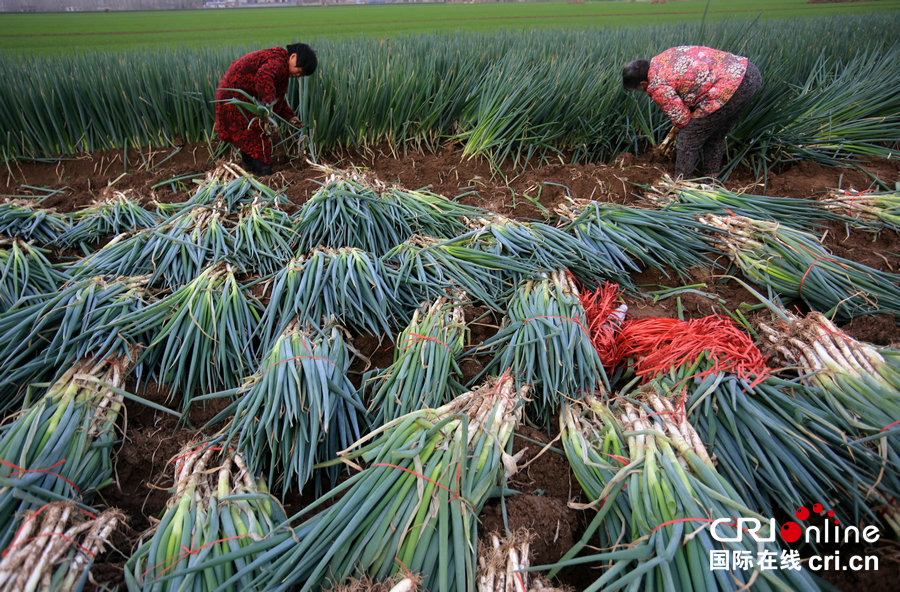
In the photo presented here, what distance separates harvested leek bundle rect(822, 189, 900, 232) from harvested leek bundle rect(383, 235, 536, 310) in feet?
7.00

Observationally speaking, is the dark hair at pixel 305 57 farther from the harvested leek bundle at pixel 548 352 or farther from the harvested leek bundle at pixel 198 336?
the harvested leek bundle at pixel 548 352

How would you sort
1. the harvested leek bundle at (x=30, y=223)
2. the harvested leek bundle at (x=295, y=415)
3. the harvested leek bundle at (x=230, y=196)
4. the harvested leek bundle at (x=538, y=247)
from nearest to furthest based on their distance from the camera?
1. the harvested leek bundle at (x=295, y=415)
2. the harvested leek bundle at (x=538, y=247)
3. the harvested leek bundle at (x=30, y=223)
4. the harvested leek bundle at (x=230, y=196)

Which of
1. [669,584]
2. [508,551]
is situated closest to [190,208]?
[508,551]

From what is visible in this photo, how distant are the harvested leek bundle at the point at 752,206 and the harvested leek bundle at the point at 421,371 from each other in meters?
1.72

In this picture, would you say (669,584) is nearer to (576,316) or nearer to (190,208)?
(576,316)

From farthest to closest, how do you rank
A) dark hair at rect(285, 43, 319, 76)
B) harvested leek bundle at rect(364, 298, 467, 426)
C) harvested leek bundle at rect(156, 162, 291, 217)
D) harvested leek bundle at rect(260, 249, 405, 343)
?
1. dark hair at rect(285, 43, 319, 76)
2. harvested leek bundle at rect(156, 162, 291, 217)
3. harvested leek bundle at rect(260, 249, 405, 343)
4. harvested leek bundle at rect(364, 298, 467, 426)

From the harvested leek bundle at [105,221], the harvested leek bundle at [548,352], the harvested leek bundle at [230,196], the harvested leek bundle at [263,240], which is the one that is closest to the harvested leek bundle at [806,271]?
the harvested leek bundle at [548,352]

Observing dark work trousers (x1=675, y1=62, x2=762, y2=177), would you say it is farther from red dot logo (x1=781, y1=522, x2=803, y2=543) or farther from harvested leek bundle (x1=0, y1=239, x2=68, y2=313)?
harvested leek bundle (x1=0, y1=239, x2=68, y2=313)

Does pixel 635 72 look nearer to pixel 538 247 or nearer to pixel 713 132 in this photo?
pixel 713 132

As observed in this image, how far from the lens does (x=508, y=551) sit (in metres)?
1.15

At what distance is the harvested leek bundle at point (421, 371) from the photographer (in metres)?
1.58

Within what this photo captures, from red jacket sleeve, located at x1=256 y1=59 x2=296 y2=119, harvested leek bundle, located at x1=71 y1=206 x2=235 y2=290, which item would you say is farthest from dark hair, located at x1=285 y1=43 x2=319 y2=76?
harvested leek bundle, located at x1=71 y1=206 x2=235 y2=290

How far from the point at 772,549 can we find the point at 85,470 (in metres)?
1.98

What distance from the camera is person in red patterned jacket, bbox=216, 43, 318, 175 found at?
3041mm
